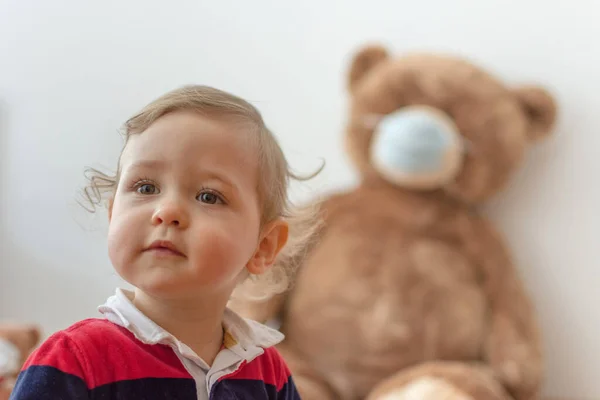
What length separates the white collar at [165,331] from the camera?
62cm

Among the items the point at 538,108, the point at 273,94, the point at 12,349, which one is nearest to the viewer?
the point at 12,349

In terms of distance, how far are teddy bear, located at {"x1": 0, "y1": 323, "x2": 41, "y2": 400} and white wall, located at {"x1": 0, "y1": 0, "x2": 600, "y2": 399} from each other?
0.73 ft

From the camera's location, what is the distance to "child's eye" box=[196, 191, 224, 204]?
636 mm

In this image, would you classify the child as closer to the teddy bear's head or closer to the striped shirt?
the striped shirt

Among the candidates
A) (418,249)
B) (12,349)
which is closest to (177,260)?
(12,349)

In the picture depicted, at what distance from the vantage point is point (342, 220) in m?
1.40

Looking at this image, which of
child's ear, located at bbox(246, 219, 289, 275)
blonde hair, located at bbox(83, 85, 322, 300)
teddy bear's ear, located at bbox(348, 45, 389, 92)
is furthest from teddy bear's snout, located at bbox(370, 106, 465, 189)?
child's ear, located at bbox(246, 219, 289, 275)

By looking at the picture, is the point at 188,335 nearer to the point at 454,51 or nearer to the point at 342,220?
the point at 342,220

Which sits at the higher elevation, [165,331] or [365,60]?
[365,60]

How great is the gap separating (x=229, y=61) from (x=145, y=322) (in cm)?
103

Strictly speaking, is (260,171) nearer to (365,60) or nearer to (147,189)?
(147,189)

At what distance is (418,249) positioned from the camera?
1.35m

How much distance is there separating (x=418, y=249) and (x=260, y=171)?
70 centimetres

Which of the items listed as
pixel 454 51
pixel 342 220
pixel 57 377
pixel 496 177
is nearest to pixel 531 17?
pixel 454 51
